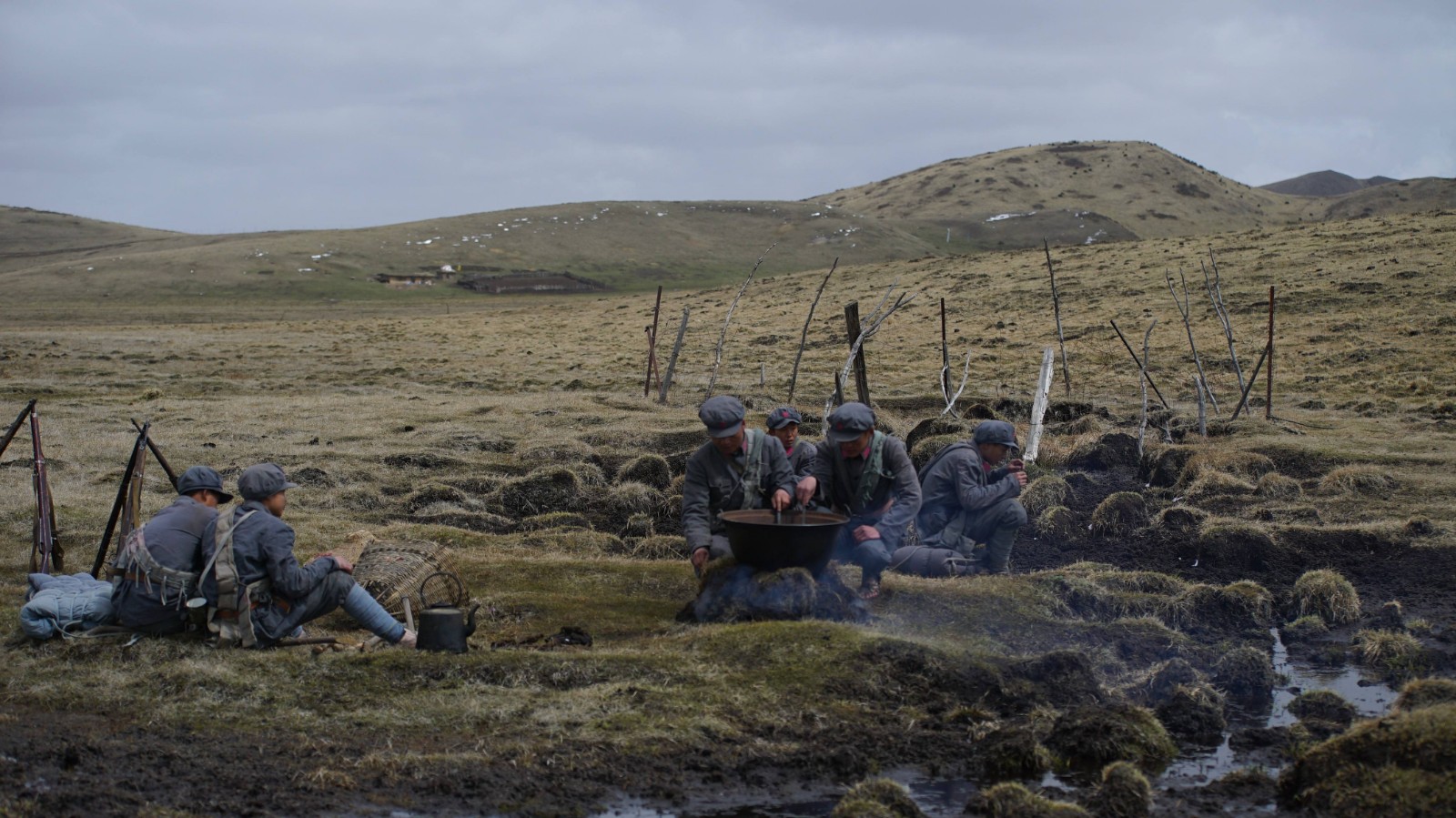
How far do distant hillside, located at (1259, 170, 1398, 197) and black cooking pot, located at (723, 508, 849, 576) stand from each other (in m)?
198

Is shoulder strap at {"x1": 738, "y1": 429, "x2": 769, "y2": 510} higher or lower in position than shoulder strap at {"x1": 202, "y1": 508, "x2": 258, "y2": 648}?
higher

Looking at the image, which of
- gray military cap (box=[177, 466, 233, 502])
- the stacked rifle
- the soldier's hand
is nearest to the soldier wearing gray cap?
gray military cap (box=[177, 466, 233, 502])

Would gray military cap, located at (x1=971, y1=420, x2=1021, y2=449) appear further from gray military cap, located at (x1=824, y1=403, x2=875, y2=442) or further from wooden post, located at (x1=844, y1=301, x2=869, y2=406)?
wooden post, located at (x1=844, y1=301, x2=869, y2=406)

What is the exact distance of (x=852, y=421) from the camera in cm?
820

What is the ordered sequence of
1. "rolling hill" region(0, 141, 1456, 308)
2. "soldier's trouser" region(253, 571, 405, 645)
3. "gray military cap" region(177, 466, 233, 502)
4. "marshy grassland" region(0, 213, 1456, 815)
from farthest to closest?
"rolling hill" region(0, 141, 1456, 308)
"gray military cap" region(177, 466, 233, 502)
"soldier's trouser" region(253, 571, 405, 645)
"marshy grassland" region(0, 213, 1456, 815)

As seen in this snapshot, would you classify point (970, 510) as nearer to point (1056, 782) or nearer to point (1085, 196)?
point (1056, 782)

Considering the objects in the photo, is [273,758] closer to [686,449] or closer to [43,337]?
[686,449]

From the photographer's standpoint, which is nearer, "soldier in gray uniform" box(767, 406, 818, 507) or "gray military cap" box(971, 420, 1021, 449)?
"soldier in gray uniform" box(767, 406, 818, 507)

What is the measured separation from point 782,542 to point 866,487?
1396mm

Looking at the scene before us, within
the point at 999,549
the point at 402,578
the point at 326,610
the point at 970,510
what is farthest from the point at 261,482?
the point at 999,549

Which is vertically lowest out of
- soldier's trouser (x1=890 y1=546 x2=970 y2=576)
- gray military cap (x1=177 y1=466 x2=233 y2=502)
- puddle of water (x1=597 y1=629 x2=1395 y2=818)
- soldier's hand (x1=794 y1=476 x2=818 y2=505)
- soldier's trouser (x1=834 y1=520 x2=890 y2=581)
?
puddle of water (x1=597 y1=629 x2=1395 y2=818)

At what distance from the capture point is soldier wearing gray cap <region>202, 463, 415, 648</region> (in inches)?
265

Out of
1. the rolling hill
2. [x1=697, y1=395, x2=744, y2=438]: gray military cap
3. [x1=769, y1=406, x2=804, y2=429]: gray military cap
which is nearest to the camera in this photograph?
[x1=697, y1=395, x2=744, y2=438]: gray military cap

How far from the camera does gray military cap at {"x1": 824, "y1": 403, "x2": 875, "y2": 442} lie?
8.20 m
